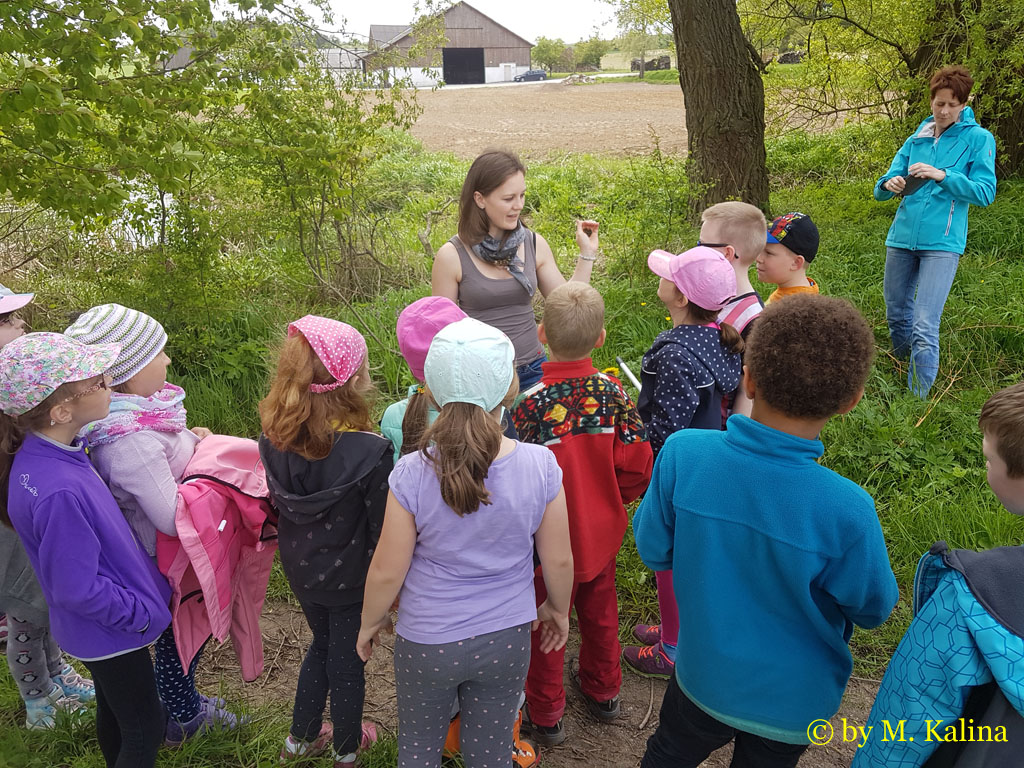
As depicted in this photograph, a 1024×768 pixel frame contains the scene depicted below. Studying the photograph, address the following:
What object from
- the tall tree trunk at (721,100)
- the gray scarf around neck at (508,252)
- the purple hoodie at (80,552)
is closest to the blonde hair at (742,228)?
Answer: the gray scarf around neck at (508,252)

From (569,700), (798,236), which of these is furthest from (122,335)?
(798,236)

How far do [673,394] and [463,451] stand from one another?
98cm

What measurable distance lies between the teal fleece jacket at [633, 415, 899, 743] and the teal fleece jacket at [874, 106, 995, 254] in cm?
341

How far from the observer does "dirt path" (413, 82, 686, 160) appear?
16422mm

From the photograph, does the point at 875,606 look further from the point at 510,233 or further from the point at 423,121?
the point at 423,121

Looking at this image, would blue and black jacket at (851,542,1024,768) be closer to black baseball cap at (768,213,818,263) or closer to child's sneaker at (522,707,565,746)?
child's sneaker at (522,707,565,746)

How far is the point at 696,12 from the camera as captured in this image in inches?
269

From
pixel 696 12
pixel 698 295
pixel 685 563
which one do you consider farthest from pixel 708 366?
pixel 696 12

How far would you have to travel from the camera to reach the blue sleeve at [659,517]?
1.86 m

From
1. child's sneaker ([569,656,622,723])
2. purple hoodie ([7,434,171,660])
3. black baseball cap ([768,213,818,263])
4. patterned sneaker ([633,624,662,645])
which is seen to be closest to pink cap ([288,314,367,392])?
purple hoodie ([7,434,171,660])

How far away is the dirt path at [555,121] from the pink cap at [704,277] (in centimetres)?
917

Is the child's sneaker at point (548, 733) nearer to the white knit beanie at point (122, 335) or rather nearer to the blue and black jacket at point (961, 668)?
the blue and black jacket at point (961, 668)

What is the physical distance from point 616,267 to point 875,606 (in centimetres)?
522

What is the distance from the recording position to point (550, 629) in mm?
2330
